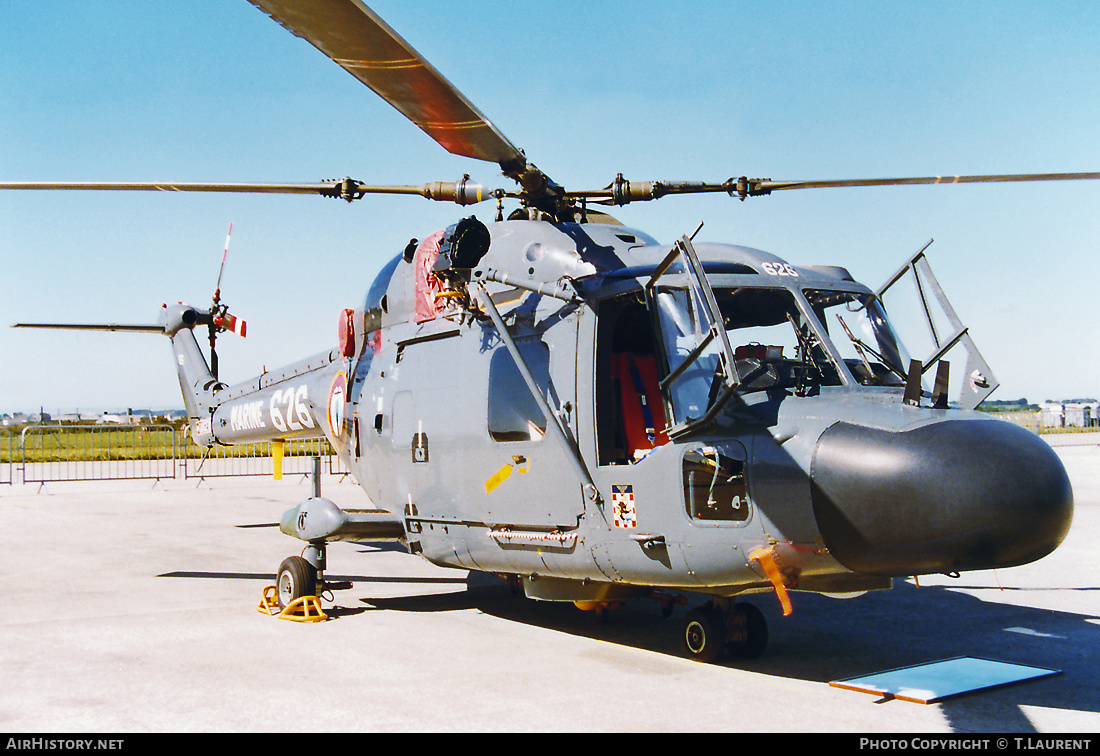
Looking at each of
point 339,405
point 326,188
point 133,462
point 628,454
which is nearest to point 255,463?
point 133,462

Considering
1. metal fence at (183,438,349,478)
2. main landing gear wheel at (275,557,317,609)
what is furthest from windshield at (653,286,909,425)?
metal fence at (183,438,349,478)

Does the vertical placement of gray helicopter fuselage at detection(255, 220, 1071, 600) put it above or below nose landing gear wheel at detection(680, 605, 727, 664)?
above

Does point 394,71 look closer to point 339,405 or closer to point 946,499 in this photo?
point 946,499

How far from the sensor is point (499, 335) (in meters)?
7.39

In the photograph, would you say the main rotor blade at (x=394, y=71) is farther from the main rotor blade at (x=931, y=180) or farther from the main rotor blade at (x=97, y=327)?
the main rotor blade at (x=97, y=327)

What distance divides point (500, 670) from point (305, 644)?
188cm

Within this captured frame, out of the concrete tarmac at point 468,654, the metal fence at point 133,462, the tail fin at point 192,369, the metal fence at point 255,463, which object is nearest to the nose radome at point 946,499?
the concrete tarmac at point 468,654

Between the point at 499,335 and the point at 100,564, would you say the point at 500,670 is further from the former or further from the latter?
the point at 100,564

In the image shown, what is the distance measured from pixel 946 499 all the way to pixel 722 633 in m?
2.45

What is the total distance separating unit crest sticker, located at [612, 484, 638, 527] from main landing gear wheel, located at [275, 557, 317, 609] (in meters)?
3.77

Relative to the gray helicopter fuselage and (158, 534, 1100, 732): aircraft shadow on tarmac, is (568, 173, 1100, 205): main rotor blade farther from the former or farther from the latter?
(158, 534, 1100, 732): aircraft shadow on tarmac

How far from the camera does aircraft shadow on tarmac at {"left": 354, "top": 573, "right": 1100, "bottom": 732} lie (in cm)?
561

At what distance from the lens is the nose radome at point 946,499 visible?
15.1 ft
